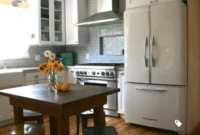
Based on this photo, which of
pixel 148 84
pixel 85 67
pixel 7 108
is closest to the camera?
pixel 148 84

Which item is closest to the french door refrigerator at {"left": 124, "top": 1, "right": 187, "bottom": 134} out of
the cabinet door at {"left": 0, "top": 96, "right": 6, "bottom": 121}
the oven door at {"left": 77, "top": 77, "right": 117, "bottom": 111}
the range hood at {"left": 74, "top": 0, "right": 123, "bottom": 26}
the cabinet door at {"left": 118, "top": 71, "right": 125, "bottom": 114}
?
the cabinet door at {"left": 118, "top": 71, "right": 125, "bottom": 114}

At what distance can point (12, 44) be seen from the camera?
433cm

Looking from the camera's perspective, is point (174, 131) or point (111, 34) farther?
point (111, 34)

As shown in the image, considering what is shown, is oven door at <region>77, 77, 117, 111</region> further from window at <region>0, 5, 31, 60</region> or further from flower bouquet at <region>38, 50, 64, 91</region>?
flower bouquet at <region>38, 50, 64, 91</region>

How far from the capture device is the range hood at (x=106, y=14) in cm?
400

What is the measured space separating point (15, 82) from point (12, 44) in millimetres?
1060

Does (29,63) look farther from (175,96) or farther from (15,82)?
(175,96)

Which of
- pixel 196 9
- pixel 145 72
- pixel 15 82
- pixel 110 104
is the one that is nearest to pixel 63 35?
pixel 15 82

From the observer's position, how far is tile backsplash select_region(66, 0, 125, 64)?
14.6 ft

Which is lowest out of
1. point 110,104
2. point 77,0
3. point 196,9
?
point 110,104

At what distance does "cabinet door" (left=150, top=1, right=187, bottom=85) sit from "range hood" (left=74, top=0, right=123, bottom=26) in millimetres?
997

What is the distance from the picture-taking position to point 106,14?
417cm

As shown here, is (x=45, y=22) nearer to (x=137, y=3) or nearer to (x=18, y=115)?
(x=137, y=3)

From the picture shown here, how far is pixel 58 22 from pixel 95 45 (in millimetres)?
1021
